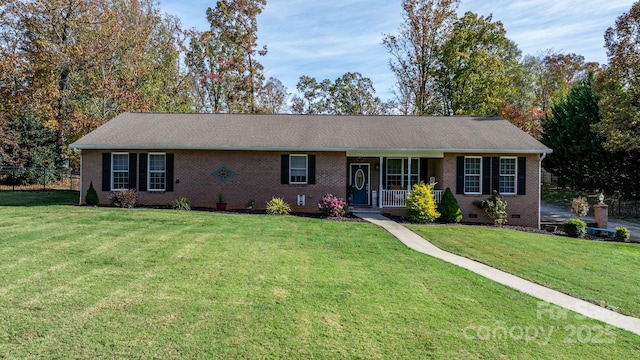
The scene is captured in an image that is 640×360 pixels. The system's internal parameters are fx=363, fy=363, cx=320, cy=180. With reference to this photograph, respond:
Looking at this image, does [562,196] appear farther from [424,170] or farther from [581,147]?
[424,170]

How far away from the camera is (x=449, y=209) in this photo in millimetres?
14438

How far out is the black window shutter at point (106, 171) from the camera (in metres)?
15.5

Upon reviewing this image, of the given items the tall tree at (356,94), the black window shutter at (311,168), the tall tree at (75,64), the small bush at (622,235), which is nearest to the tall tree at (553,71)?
the tall tree at (356,94)

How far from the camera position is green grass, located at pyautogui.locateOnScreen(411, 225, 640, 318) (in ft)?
22.1

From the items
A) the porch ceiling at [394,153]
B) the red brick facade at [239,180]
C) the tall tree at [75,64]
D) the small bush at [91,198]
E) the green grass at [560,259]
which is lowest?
the green grass at [560,259]

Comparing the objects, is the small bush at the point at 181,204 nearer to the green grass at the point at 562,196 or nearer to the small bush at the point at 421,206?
the small bush at the point at 421,206

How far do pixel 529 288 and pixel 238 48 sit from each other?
97.6 ft

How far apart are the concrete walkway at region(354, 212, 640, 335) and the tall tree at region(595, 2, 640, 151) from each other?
16.2 metres

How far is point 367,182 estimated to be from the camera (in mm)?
17406

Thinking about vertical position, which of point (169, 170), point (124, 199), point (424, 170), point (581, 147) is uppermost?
point (581, 147)

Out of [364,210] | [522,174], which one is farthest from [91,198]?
[522,174]

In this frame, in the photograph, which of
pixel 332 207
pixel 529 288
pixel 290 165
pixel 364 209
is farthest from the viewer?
pixel 364 209

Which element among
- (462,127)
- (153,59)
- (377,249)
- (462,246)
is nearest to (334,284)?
(377,249)

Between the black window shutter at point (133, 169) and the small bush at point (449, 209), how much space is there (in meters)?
12.9
